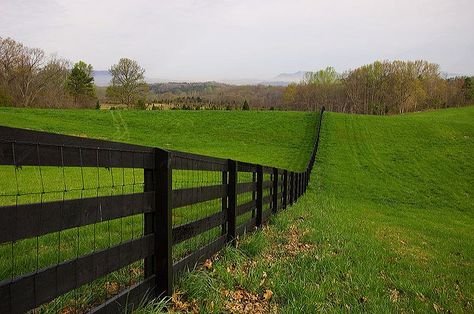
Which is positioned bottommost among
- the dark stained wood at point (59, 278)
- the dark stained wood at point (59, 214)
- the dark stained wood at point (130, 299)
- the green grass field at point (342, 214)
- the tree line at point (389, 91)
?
the green grass field at point (342, 214)

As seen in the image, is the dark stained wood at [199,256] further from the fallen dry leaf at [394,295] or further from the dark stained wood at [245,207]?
the fallen dry leaf at [394,295]

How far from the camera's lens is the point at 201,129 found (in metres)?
49.6

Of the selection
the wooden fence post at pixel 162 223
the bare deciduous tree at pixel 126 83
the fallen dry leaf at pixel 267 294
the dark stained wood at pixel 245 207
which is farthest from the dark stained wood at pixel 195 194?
the bare deciduous tree at pixel 126 83

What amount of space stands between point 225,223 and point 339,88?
381 ft

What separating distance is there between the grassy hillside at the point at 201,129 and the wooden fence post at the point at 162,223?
30.5 m

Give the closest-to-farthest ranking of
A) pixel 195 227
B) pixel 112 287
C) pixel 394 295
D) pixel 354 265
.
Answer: pixel 112 287
pixel 195 227
pixel 394 295
pixel 354 265

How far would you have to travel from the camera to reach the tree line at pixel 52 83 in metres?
71.4

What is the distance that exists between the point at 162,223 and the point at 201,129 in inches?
1807

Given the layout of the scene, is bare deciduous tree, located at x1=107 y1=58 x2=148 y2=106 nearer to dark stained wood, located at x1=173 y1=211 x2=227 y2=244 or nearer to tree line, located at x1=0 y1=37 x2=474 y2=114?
tree line, located at x1=0 y1=37 x2=474 y2=114

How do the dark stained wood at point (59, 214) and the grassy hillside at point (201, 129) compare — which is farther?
the grassy hillside at point (201, 129)

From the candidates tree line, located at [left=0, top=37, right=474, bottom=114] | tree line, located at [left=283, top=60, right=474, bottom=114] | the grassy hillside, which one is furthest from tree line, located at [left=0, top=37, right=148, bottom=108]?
tree line, located at [left=283, top=60, right=474, bottom=114]

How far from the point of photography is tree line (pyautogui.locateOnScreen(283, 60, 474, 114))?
103 metres

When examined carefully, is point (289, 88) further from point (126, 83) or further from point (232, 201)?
point (232, 201)

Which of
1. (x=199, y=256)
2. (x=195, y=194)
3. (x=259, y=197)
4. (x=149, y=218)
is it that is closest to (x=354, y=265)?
(x=259, y=197)
